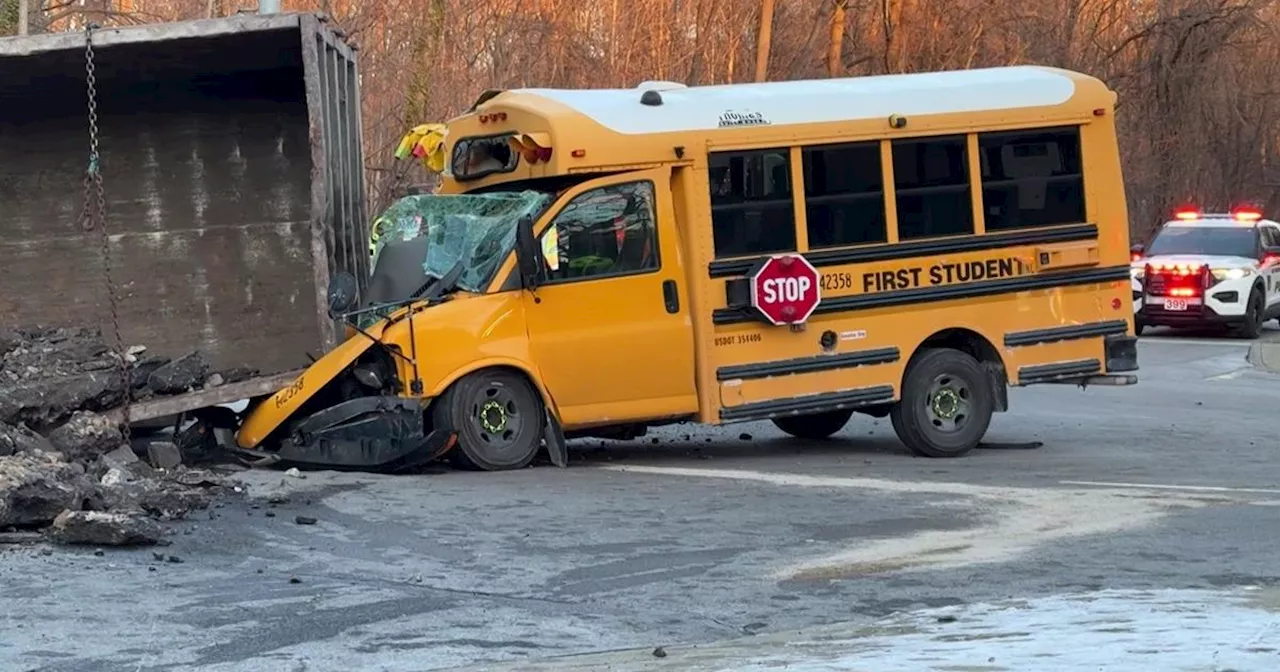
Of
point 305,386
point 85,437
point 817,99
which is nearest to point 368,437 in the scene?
point 305,386

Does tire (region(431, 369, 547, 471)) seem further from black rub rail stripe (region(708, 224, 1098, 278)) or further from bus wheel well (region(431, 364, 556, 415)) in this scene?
black rub rail stripe (region(708, 224, 1098, 278))

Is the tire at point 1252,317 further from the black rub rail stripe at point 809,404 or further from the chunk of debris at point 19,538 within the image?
the chunk of debris at point 19,538

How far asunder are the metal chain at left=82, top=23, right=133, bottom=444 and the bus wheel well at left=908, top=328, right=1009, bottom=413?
559cm

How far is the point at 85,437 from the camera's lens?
1086 centimetres

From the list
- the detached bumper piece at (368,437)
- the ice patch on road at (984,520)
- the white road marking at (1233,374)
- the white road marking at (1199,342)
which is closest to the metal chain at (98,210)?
the detached bumper piece at (368,437)

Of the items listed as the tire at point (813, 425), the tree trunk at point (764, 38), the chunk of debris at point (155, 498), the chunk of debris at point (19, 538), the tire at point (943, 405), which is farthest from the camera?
the tree trunk at point (764, 38)

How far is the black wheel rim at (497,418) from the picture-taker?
11.6 m

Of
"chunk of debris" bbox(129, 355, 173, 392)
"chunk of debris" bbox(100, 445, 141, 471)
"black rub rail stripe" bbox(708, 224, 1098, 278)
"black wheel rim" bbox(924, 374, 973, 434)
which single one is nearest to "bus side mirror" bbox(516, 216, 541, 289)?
"black rub rail stripe" bbox(708, 224, 1098, 278)

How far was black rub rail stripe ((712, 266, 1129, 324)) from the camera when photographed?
39.9ft

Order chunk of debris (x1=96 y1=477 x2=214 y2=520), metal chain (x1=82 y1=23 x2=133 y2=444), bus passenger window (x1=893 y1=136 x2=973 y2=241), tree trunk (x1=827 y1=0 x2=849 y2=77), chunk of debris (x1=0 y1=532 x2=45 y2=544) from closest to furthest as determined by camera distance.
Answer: chunk of debris (x1=0 y1=532 x2=45 y2=544) → chunk of debris (x1=96 y1=477 x2=214 y2=520) → metal chain (x1=82 y1=23 x2=133 y2=444) → bus passenger window (x1=893 y1=136 x2=973 y2=241) → tree trunk (x1=827 y1=0 x2=849 y2=77)

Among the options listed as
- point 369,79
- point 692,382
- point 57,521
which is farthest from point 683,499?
point 369,79

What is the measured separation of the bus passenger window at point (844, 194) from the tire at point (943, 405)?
3.53 feet

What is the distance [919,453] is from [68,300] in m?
7.02

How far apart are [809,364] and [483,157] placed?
2789 mm
